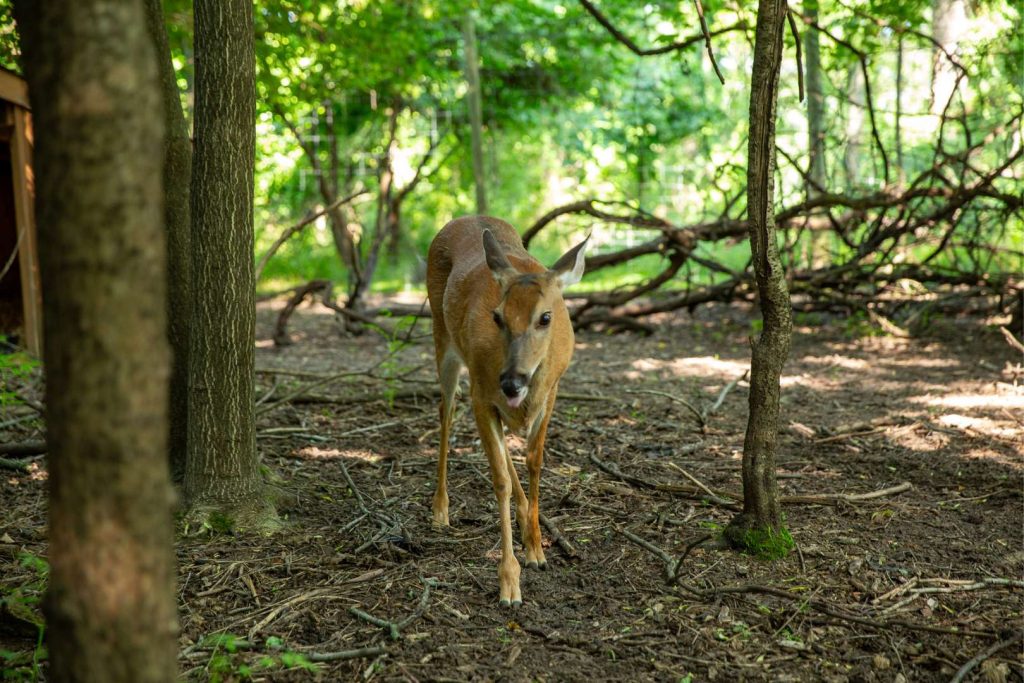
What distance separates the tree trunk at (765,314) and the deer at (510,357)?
0.95 meters

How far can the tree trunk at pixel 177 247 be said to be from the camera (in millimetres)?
4629

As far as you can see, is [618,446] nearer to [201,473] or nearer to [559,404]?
[559,404]

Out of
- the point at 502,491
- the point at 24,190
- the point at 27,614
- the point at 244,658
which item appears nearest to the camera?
the point at 244,658

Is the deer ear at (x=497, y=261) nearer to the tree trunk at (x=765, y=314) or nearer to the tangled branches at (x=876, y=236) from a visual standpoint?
the tree trunk at (x=765, y=314)

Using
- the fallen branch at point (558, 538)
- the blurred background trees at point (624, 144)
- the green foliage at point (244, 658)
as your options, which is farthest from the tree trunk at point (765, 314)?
the green foliage at point (244, 658)

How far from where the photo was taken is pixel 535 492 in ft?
14.4

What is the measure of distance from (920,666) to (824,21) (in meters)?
11.5

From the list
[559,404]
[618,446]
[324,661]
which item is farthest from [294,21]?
[324,661]

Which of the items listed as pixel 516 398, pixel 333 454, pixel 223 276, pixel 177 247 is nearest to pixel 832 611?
pixel 516 398

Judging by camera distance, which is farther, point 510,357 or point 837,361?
point 837,361

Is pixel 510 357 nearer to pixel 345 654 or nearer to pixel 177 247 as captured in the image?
pixel 345 654

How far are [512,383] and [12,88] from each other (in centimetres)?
566

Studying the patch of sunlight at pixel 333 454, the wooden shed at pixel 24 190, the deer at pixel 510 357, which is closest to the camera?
the deer at pixel 510 357

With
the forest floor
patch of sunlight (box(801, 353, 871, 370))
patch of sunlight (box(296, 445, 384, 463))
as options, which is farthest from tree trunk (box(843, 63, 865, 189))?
patch of sunlight (box(296, 445, 384, 463))
